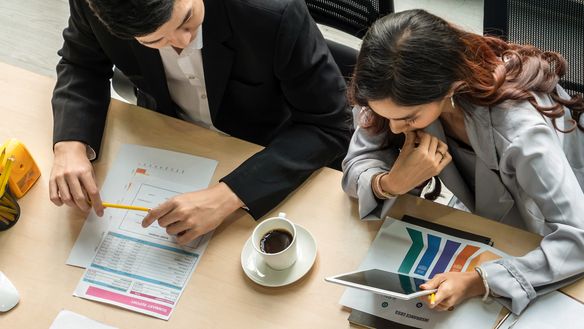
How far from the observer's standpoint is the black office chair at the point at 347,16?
146 cm

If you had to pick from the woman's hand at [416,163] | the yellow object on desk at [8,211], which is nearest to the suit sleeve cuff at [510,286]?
the woman's hand at [416,163]

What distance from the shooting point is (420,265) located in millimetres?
1159

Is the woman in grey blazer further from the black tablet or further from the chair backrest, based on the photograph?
the chair backrest

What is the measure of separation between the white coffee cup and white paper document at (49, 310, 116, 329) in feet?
1.07

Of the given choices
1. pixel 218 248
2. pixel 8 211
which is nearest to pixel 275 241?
pixel 218 248

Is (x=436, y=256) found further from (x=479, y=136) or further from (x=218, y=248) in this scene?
(x=218, y=248)

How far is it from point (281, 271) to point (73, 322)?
1.34 ft

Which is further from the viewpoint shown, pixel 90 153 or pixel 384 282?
pixel 90 153

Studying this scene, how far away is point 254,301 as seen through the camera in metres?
1.16

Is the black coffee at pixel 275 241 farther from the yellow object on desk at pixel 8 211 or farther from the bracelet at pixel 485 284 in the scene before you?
the yellow object on desk at pixel 8 211

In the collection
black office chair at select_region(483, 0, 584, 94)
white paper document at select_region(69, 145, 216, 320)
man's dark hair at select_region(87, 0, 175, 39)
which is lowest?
white paper document at select_region(69, 145, 216, 320)

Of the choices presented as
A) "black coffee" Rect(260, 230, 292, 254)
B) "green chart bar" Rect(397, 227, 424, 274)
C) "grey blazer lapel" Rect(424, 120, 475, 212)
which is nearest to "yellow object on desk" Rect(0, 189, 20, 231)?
"black coffee" Rect(260, 230, 292, 254)

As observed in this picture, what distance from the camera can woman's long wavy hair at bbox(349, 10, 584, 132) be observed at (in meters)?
1.07

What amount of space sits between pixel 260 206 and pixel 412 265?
0.33 m
